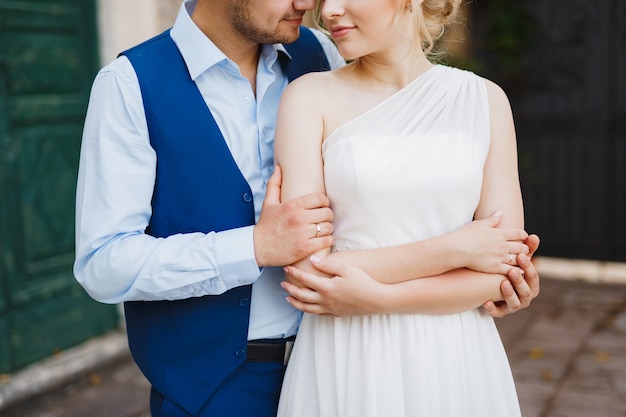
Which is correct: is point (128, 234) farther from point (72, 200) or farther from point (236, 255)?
point (72, 200)

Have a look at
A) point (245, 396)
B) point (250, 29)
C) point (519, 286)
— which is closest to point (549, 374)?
point (519, 286)

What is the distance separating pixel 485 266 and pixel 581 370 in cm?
301

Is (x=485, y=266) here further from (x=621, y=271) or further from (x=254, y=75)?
(x=621, y=271)

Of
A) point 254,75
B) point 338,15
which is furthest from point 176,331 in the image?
point 338,15

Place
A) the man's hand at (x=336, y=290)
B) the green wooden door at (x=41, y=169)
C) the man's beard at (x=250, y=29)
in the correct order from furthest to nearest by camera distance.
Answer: the green wooden door at (x=41, y=169) → the man's beard at (x=250, y=29) → the man's hand at (x=336, y=290)

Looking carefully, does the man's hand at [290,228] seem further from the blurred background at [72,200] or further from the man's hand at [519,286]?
the blurred background at [72,200]

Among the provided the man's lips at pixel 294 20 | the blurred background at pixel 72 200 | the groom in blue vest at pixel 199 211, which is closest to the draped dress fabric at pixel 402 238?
the groom in blue vest at pixel 199 211

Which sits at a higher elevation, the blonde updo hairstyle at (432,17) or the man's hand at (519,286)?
the blonde updo hairstyle at (432,17)

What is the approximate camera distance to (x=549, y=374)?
436 cm

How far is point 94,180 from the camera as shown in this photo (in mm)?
1733

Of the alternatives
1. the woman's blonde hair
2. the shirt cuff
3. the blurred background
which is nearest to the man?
the shirt cuff

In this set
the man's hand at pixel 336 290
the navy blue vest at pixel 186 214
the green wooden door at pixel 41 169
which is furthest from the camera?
the green wooden door at pixel 41 169

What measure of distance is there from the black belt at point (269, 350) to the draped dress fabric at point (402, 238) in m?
0.07

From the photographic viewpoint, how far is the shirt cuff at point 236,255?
1.70 meters
